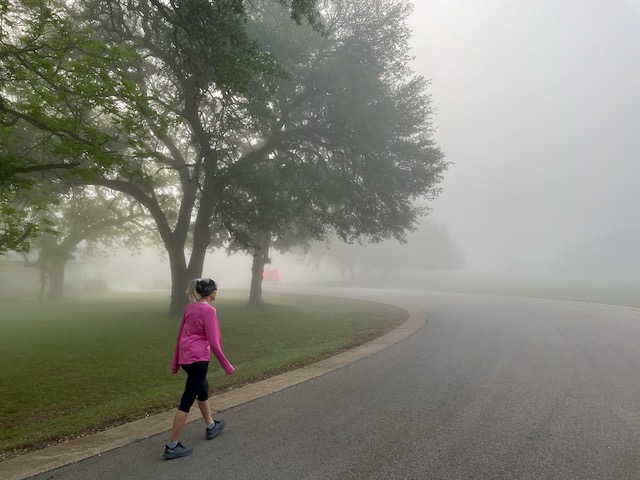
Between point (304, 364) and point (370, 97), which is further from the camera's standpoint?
point (370, 97)

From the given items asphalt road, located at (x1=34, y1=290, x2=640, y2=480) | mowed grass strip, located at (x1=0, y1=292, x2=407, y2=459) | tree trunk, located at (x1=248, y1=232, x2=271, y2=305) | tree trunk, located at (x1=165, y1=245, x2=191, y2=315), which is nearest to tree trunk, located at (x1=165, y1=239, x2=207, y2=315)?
tree trunk, located at (x1=165, y1=245, x2=191, y2=315)

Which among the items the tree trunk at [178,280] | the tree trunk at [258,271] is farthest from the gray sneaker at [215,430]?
the tree trunk at [258,271]

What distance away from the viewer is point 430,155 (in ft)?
59.1

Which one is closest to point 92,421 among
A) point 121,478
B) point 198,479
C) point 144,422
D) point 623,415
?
point 144,422

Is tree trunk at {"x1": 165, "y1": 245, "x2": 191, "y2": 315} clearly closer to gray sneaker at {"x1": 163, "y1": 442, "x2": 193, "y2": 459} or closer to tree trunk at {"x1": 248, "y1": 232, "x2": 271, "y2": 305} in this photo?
tree trunk at {"x1": 248, "y1": 232, "x2": 271, "y2": 305}

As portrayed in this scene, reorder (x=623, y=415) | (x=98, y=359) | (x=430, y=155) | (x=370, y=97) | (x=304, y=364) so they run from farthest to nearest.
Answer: (x=430, y=155), (x=370, y=97), (x=98, y=359), (x=304, y=364), (x=623, y=415)

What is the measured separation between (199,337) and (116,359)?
6.80 meters

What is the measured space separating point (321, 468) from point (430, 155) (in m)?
15.8

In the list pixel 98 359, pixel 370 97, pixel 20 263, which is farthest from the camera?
pixel 20 263

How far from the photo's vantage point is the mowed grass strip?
19.8 feet

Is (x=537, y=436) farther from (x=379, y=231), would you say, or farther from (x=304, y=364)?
(x=379, y=231)

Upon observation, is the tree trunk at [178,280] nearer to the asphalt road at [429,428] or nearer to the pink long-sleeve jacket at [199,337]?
the asphalt road at [429,428]

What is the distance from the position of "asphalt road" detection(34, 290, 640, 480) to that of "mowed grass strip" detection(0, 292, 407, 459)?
57.6 inches

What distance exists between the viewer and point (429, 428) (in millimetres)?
4922
